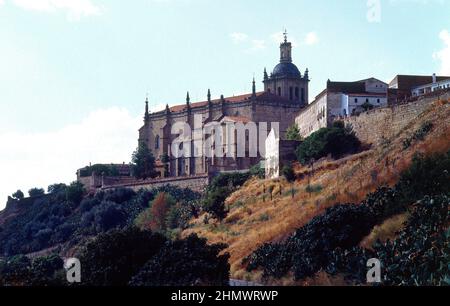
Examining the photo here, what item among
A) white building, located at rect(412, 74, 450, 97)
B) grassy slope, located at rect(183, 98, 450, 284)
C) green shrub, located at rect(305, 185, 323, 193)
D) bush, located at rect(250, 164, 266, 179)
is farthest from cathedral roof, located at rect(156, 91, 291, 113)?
green shrub, located at rect(305, 185, 323, 193)

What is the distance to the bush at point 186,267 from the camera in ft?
72.8

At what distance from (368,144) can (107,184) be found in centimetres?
3675

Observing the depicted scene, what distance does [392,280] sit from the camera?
64.0 feet

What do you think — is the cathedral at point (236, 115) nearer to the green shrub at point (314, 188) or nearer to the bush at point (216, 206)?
the bush at point (216, 206)

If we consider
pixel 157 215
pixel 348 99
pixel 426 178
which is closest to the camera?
pixel 426 178

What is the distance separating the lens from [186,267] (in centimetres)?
2264

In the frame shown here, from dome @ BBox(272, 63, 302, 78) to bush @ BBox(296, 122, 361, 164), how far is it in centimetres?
3931

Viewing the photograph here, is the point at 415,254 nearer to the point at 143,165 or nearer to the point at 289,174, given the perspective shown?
the point at 289,174

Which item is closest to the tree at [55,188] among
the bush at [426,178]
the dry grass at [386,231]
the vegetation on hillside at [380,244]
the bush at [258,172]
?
the bush at [258,172]

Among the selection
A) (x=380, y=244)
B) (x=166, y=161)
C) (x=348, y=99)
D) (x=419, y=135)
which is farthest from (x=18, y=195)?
(x=380, y=244)

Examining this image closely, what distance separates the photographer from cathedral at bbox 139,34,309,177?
7506 centimetres

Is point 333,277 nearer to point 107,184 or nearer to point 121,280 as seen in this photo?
point 121,280

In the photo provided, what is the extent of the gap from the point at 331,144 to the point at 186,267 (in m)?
26.6

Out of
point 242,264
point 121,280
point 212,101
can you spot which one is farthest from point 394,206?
point 212,101
